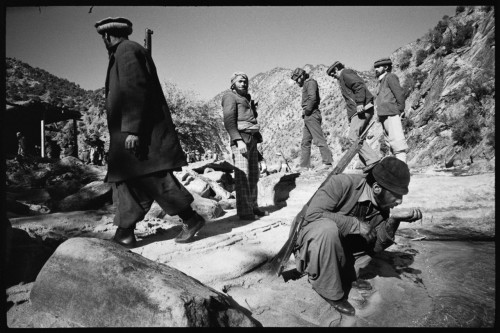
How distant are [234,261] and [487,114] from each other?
1197 centimetres

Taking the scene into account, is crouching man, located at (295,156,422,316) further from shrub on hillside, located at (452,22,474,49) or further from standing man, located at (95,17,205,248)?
shrub on hillside, located at (452,22,474,49)

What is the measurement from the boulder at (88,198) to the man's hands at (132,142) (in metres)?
2.36

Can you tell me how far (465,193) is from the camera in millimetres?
4137

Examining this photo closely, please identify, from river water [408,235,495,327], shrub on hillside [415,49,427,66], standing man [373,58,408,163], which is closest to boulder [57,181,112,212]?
river water [408,235,495,327]

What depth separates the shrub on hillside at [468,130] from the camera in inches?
384

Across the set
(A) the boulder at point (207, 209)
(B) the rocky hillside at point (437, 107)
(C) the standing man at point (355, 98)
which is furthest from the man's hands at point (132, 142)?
(B) the rocky hillside at point (437, 107)

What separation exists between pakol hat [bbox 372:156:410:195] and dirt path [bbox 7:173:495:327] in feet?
2.55

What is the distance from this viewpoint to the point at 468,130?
998cm

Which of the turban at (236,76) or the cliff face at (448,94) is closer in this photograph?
the turban at (236,76)

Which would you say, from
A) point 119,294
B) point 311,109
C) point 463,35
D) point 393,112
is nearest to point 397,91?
point 393,112

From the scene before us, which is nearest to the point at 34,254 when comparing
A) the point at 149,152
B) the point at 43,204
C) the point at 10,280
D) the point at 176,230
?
the point at 10,280

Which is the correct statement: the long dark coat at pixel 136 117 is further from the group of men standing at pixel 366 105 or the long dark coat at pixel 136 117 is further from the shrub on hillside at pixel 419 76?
the shrub on hillside at pixel 419 76

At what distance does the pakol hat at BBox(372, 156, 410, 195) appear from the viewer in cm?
203
